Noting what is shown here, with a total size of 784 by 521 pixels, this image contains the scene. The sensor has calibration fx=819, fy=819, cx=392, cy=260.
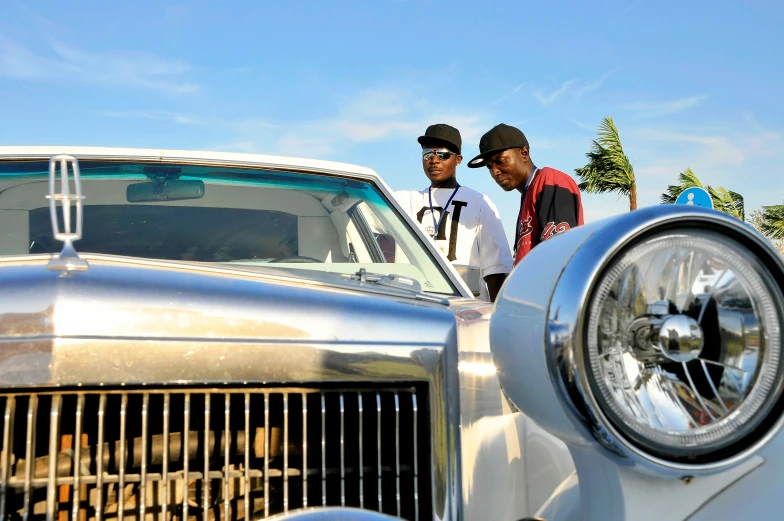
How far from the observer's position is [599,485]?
59.7 inches

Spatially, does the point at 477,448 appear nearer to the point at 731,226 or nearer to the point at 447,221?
the point at 731,226

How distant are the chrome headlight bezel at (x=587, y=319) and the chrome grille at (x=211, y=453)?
15.0 inches

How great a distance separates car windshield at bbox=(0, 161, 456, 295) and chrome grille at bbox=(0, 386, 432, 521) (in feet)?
2.63

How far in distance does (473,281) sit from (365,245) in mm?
470

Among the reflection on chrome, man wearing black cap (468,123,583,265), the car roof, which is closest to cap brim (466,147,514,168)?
man wearing black cap (468,123,583,265)

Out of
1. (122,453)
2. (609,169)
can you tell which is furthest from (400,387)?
(609,169)

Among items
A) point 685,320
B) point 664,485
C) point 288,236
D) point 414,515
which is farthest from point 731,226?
point 288,236

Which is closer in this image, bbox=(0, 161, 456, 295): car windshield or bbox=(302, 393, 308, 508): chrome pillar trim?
bbox=(302, 393, 308, 508): chrome pillar trim

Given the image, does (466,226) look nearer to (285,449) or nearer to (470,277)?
(470,277)

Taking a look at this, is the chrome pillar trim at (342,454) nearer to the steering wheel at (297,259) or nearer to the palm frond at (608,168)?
the steering wheel at (297,259)

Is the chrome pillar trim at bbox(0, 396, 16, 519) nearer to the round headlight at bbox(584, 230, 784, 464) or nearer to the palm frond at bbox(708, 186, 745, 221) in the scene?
the round headlight at bbox(584, 230, 784, 464)

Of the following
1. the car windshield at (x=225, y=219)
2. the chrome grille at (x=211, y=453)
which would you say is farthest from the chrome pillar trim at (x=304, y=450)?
the car windshield at (x=225, y=219)

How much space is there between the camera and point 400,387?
158cm

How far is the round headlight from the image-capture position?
4.39 feet
